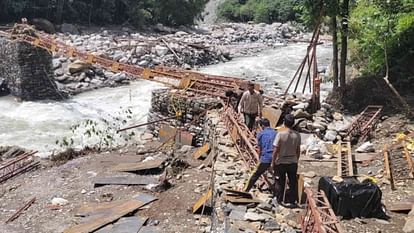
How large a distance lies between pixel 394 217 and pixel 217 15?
2182 inches

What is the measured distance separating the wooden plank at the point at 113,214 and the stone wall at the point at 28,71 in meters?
14.4

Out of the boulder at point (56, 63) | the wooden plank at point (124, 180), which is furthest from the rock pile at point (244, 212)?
the boulder at point (56, 63)

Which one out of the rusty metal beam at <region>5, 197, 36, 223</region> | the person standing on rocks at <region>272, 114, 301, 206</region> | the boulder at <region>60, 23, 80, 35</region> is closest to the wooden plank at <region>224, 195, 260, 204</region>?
the person standing on rocks at <region>272, 114, 301, 206</region>

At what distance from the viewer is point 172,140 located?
48.3 ft

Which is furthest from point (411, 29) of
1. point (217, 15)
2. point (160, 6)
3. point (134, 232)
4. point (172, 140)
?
point (217, 15)

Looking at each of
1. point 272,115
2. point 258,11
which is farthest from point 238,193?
point 258,11

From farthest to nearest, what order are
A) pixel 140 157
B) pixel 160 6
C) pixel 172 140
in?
1. pixel 160 6
2. pixel 172 140
3. pixel 140 157

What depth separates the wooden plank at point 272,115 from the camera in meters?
13.0

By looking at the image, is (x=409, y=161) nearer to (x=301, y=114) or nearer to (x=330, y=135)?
(x=330, y=135)

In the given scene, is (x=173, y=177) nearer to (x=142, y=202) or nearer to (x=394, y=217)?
(x=142, y=202)

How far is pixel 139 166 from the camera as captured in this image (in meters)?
12.5

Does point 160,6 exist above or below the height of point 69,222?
above

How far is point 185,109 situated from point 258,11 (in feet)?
145

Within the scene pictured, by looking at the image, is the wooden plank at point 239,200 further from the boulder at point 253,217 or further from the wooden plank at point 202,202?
the wooden plank at point 202,202
